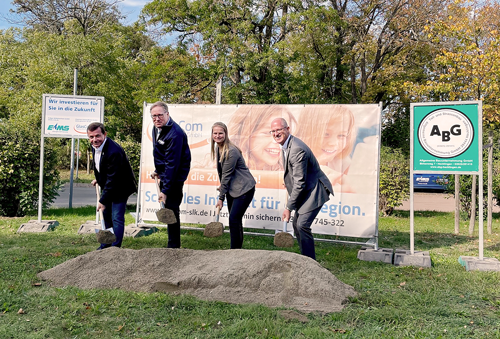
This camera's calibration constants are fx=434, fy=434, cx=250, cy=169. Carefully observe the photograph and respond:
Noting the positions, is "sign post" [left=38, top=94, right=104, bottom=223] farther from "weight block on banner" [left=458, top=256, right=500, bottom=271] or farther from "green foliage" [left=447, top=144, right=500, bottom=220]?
"green foliage" [left=447, top=144, right=500, bottom=220]

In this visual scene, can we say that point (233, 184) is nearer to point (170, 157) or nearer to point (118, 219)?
point (170, 157)

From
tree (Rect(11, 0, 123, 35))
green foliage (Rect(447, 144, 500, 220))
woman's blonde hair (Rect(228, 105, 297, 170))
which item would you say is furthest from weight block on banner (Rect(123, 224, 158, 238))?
tree (Rect(11, 0, 123, 35))

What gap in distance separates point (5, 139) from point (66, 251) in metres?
5.25

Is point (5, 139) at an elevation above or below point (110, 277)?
above

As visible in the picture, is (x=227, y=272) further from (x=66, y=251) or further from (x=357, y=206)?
(x=357, y=206)

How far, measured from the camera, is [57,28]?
29.8m

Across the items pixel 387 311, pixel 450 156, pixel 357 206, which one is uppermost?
pixel 450 156

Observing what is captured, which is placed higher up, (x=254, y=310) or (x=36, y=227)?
(x=36, y=227)

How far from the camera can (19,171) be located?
10.3 meters

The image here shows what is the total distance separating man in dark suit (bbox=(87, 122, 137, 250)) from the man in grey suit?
2.38 metres

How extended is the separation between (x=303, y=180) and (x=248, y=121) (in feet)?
10.5

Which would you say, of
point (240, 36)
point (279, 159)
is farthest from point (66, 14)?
point (279, 159)

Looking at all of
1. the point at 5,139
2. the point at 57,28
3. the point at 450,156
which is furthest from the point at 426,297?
the point at 57,28

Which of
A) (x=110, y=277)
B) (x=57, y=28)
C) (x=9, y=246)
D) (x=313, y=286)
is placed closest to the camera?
(x=313, y=286)
